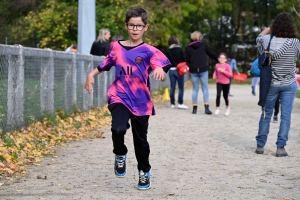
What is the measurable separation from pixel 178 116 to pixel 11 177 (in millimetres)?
9280

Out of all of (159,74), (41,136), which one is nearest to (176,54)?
(41,136)

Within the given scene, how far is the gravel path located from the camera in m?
7.04

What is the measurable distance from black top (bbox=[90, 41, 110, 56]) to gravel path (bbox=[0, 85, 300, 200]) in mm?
5858

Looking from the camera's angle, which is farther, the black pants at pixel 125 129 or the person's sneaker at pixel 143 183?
the person's sneaker at pixel 143 183

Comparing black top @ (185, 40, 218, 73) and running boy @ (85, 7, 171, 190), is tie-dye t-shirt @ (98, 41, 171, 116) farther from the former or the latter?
black top @ (185, 40, 218, 73)

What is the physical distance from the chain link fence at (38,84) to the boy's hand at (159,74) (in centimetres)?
387

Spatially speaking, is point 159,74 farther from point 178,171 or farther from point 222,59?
point 222,59

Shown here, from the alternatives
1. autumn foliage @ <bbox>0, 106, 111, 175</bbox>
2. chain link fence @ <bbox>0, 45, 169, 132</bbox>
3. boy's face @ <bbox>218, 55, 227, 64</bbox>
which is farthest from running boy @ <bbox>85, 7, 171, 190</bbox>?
boy's face @ <bbox>218, 55, 227, 64</bbox>

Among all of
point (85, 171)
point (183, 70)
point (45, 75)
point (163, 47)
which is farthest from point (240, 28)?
point (85, 171)

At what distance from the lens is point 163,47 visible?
140ft

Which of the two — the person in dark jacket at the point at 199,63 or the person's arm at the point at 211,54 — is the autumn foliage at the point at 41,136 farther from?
the person's arm at the point at 211,54

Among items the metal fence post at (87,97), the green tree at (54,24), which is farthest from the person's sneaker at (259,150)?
the green tree at (54,24)

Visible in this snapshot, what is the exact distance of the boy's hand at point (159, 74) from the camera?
22.1ft

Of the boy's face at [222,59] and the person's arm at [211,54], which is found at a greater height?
the person's arm at [211,54]
